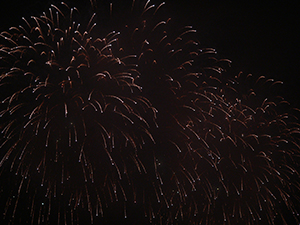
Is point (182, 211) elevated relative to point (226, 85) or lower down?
lower down

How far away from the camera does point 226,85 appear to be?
17.0 ft

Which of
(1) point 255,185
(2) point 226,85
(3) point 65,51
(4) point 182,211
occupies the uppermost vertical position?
(3) point 65,51

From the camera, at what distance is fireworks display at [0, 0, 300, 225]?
174 inches

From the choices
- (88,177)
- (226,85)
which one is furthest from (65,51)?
(226,85)

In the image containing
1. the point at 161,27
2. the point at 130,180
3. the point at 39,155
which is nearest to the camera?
the point at 39,155

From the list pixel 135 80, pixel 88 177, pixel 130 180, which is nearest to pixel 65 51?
pixel 135 80

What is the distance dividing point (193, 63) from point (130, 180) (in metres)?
2.21

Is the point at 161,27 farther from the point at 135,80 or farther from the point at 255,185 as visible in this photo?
the point at 255,185

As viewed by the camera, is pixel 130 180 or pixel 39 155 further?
pixel 130 180

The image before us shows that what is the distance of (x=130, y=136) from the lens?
15.1 ft

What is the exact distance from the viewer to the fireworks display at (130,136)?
4.42 meters

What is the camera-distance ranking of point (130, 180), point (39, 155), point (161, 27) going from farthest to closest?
1. point (161, 27)
2. point (130, 180)
3. point (39, 155)

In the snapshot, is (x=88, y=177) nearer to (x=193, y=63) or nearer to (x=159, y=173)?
(x=159, y=173)

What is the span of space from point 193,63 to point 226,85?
69 centimetres
